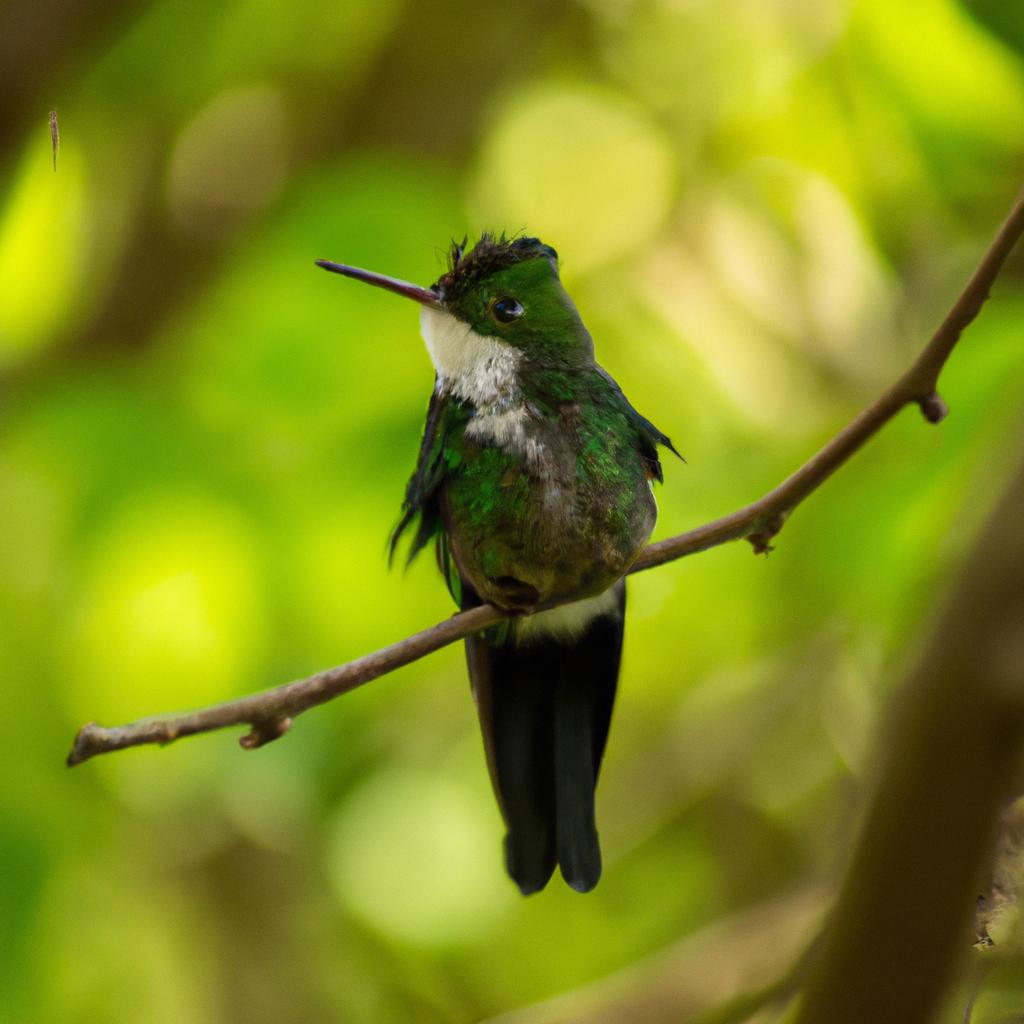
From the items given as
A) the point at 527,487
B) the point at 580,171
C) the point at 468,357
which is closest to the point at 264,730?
the point at 527,487

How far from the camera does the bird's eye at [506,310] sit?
4.25ft

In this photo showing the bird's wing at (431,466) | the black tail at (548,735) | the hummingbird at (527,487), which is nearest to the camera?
the hummingbird at (527,487)

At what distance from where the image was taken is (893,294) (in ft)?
8.84

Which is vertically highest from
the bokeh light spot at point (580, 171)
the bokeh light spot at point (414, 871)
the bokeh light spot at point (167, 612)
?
the bokeh light spot at point (580, 171)

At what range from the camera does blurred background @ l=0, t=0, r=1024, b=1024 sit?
86.0 inches

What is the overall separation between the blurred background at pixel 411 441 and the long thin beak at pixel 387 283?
88 centimetres

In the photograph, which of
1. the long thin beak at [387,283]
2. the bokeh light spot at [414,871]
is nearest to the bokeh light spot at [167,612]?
the bokeh light spot at [414,871]

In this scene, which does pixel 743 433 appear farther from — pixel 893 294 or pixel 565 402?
pixel 565 402

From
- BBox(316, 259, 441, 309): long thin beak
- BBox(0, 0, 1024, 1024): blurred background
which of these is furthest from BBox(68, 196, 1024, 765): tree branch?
BBox(0, 0, 1024, 1024): blurred background

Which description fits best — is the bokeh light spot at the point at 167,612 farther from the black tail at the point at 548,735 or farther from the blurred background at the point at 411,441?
the black tail at the point at 548,735

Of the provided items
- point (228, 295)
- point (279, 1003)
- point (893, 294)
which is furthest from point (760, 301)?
point (279, 1003)

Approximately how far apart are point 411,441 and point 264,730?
1178 mm

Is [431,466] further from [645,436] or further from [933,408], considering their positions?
[933,408]

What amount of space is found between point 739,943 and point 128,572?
1.11 metres
